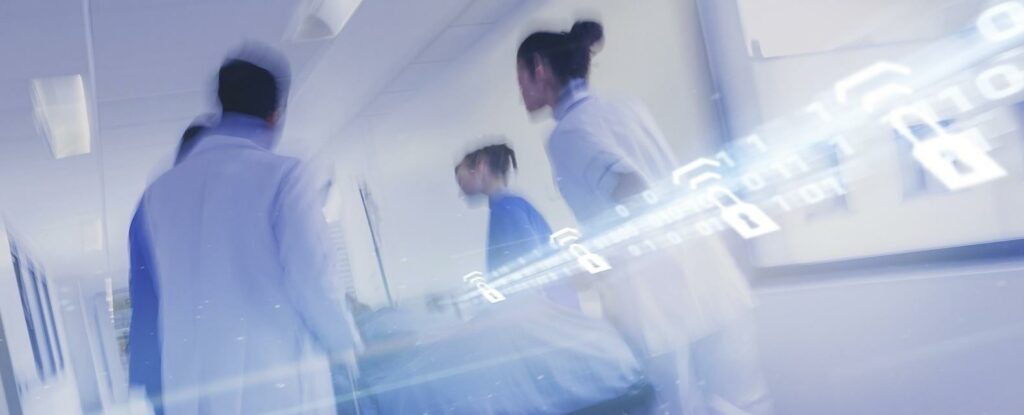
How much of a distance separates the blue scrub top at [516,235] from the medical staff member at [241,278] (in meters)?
0.49

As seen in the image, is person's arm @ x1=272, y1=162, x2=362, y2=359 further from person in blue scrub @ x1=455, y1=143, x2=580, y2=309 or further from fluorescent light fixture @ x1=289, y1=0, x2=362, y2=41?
fluorescent light fixture @ x1=289, y1=0, x2=362, y2=41

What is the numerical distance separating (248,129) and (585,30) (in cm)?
100

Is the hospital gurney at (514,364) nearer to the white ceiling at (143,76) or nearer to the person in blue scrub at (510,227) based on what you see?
the person in blue scrub at (510,227)

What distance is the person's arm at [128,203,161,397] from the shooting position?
2.09 metres

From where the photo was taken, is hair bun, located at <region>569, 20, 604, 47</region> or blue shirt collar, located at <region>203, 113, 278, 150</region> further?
hair bun, located at <region>569, 20, 604, 47</region>

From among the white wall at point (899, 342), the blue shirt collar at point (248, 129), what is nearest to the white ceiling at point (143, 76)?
the blue shirt collar at point (248, 129)

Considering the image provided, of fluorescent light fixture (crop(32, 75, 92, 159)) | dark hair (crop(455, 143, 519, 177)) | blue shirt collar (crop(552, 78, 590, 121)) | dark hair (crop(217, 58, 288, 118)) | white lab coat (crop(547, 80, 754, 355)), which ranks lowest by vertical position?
white lab coat (crop(547, 80, 754, 355))

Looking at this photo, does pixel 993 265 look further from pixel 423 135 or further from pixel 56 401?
pixel 56 401

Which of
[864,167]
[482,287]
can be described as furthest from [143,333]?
[864,167]

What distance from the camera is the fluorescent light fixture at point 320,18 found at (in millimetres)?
2717

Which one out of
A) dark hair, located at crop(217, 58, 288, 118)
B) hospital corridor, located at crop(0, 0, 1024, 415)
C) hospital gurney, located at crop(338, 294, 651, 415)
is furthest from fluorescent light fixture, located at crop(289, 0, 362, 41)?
hospital gurney, located at crop(338, 294, 651, 415)

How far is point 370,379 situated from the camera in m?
2.37

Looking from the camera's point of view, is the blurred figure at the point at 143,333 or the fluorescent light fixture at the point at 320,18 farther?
the fluorescent light fixture at the point at 320,18

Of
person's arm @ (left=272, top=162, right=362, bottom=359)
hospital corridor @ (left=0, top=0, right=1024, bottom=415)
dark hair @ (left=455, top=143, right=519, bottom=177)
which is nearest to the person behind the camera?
person's arm @ (left=272, top=162, right=362, bottom=359)
